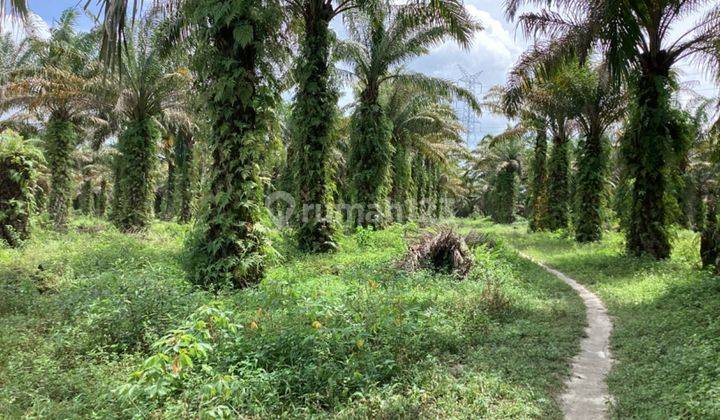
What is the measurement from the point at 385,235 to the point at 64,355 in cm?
1054

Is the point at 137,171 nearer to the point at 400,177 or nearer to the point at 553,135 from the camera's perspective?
the point at 400,177

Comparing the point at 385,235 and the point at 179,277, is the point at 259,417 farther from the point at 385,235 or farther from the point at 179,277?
the point at 385,235

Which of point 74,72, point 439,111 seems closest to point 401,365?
point 74,72

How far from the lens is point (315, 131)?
482 inches

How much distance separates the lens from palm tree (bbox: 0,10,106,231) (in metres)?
15.7

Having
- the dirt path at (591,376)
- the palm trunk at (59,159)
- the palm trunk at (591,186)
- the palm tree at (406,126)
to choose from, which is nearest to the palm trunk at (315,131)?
the dirt path at (591,376)

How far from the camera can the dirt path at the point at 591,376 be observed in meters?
4.51

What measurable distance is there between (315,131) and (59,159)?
1130 centimetres

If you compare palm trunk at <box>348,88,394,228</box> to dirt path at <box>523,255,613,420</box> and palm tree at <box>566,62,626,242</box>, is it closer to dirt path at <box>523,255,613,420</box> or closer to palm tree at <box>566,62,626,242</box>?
palm tree at <box>566,62,626,242</box>

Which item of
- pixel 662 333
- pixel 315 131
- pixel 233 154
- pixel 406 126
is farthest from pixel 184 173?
pixel 662 333

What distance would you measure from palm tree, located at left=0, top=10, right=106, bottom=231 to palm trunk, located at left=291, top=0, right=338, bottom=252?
783 centimetres

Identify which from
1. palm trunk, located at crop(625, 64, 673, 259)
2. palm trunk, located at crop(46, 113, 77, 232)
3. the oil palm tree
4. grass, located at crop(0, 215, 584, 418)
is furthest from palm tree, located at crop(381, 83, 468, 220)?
grass, located at crop(0, 215, 584, 418)

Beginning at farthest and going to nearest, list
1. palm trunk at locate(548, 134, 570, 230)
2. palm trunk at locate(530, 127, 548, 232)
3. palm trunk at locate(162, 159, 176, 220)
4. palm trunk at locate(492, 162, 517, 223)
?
palm trunk at locate(492, 162, 517, 223), palm trunk at locate(162, 159, 176, 220), palm trunk at locate(530, 127, 548, 232), palm trunk at locate(548, 134, 570, 230)

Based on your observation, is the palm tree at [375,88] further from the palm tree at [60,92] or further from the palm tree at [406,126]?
the palm tree at [60,92]
